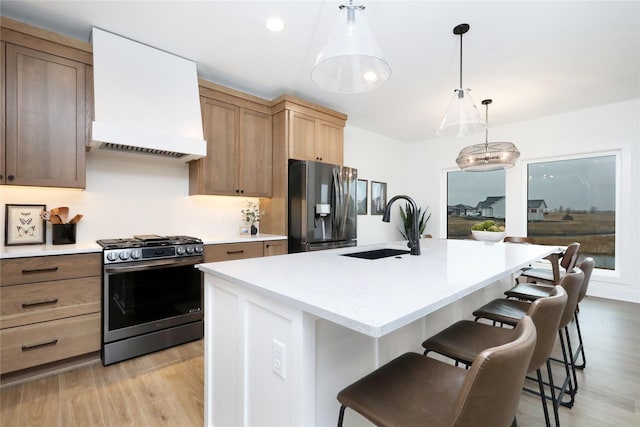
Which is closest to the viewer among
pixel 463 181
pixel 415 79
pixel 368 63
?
pixel 368 63

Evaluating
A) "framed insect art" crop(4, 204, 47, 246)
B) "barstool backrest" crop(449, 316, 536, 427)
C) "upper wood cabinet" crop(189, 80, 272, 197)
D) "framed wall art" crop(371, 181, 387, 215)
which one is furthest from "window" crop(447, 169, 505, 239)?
"framed insect art" crop(4, 204, 47, 246)

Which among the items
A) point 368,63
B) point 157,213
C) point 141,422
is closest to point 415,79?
point 368,63

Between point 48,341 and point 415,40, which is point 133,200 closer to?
point 48,341

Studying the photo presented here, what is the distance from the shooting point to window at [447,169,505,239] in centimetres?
517

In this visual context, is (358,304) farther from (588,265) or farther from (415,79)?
(415,79)

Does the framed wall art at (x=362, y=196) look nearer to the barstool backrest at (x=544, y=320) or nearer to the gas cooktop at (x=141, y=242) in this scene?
the gas cooktop at (x=141, y=242)

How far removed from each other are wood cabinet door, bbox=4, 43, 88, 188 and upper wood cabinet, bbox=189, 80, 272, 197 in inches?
39.9

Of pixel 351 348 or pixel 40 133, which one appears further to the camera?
pixel 40 133

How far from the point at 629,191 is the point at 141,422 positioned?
577 centimetres

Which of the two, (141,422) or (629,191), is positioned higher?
(629,191)

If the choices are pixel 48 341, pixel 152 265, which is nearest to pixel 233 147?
pixel 152 265

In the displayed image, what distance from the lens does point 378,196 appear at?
555cm

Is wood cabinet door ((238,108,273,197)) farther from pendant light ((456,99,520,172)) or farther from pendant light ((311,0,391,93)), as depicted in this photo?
pendant light ((456,99,520,172))

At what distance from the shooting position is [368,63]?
1.82 metres
